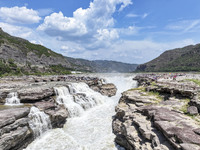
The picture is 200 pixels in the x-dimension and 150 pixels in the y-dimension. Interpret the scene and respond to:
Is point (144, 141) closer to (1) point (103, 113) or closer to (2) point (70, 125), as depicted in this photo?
(2) point (70, 125)

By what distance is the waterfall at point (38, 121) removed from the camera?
15831 mm

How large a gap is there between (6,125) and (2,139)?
1499mm

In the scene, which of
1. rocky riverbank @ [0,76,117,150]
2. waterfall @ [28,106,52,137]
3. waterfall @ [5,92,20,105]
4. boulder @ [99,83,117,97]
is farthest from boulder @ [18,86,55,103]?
boulder @ [99,83,117,97]

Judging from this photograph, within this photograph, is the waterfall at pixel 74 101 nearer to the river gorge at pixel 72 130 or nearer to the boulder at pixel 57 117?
the river gorge at pixel 72 130

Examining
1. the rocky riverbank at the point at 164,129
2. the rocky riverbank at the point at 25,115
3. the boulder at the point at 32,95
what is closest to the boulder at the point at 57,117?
the rocky riverbank at the point at 25,115

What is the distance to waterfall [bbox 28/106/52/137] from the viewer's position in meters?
15.8

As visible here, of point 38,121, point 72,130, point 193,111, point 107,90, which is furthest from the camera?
point 107,90

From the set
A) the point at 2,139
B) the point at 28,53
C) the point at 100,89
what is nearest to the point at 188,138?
the point at 2,139

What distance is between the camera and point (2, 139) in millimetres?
11758

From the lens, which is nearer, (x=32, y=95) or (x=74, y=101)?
(x=32, y=95)

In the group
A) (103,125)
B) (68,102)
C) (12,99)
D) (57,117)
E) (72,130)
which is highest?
(12,99)

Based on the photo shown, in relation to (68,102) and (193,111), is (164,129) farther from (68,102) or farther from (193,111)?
(68,102)

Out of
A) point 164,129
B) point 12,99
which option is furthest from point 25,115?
point 164,129

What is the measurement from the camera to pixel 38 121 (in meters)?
16.8
